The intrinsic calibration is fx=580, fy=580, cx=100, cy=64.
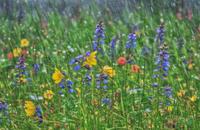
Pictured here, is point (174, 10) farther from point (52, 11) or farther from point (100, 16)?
point (52, 11)

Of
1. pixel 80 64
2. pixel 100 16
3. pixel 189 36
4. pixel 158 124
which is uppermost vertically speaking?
pixel 100 16

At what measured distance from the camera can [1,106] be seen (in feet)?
11.2

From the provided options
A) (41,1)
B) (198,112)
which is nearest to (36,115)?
(198,112)

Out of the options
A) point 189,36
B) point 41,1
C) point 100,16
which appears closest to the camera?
point 189,36

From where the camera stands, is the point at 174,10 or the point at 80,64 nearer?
the point at 80,64

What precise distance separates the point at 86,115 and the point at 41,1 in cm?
433

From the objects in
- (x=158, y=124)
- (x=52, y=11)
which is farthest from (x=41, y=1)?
(x=158, y=124)

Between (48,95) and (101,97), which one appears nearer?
(101,97)

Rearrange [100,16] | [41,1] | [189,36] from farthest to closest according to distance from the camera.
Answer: [41,1], [100,16], [189,36]

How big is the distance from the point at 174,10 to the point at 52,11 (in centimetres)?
151

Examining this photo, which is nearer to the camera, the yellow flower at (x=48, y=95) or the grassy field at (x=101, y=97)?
the grassy field at (x=101, y=97)

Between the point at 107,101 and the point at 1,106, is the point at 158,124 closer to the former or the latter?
the point at 107,101

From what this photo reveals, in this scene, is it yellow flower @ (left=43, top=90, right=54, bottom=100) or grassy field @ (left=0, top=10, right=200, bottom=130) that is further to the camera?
yellow flower @ (left=43, top=90, right=54, bottom=100)

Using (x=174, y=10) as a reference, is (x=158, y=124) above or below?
below
